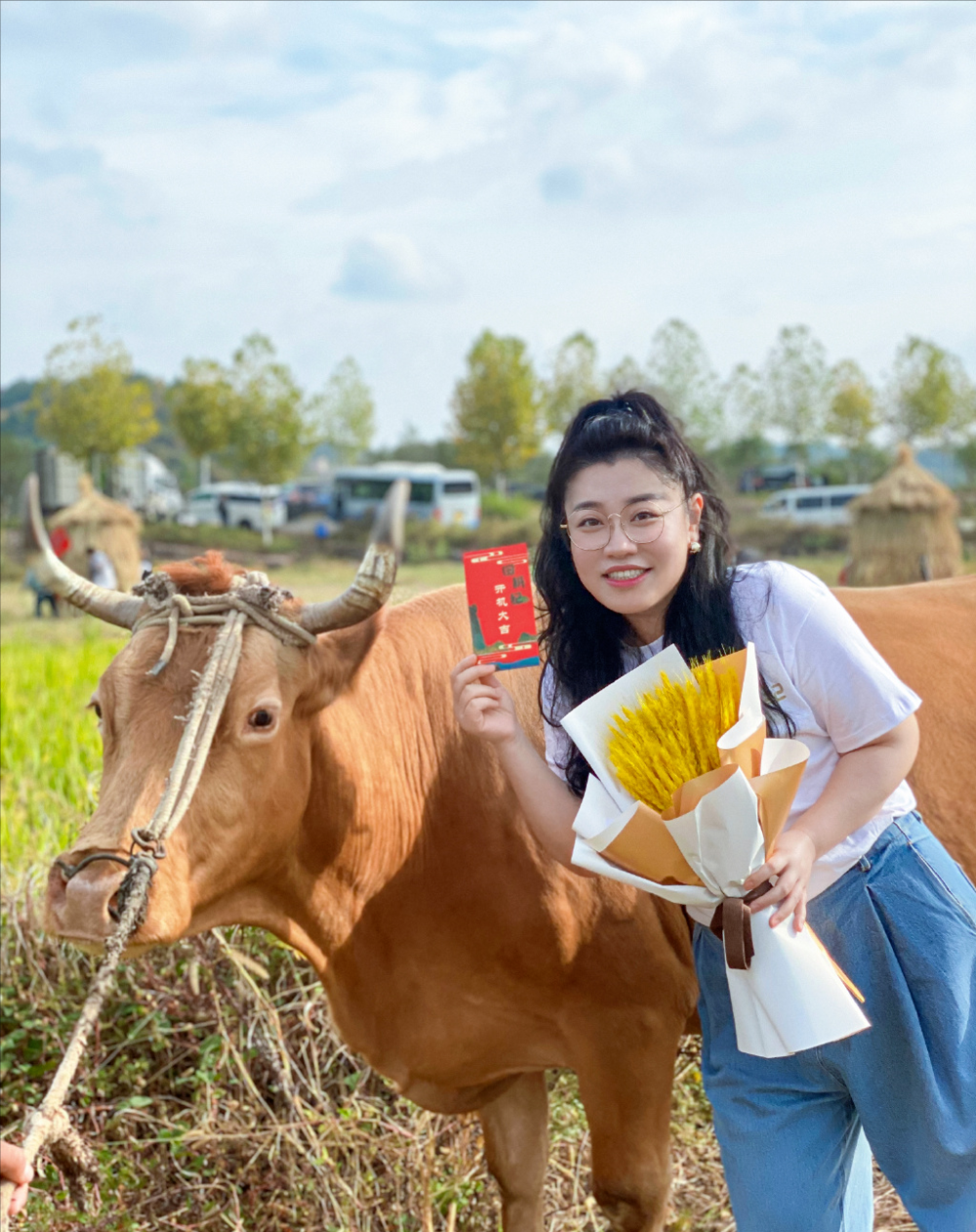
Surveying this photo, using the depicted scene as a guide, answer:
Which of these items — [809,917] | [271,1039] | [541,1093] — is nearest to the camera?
[809,917]

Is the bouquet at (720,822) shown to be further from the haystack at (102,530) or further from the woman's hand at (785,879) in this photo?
the haystack at (102,530)

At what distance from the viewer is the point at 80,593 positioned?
2.93m

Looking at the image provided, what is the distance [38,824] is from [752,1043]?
4.63 metres

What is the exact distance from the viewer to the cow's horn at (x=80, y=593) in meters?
2.89

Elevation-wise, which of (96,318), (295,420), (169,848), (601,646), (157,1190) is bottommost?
(157,1190)

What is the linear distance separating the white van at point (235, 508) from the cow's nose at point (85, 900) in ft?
118

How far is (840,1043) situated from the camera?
7.24 ft

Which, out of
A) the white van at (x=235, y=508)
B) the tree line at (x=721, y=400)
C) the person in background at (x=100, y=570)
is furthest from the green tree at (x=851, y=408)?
the person in background at (x=100, y=570)

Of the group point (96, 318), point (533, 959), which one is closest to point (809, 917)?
point (533, 959)

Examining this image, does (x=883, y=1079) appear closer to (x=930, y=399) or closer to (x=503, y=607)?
(x=503, y=607)

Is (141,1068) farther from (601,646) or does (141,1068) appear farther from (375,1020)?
(601,646)

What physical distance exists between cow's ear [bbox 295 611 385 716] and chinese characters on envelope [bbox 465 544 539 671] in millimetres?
561

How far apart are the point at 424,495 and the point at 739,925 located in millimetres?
32723

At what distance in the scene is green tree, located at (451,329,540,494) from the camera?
35156 mm
